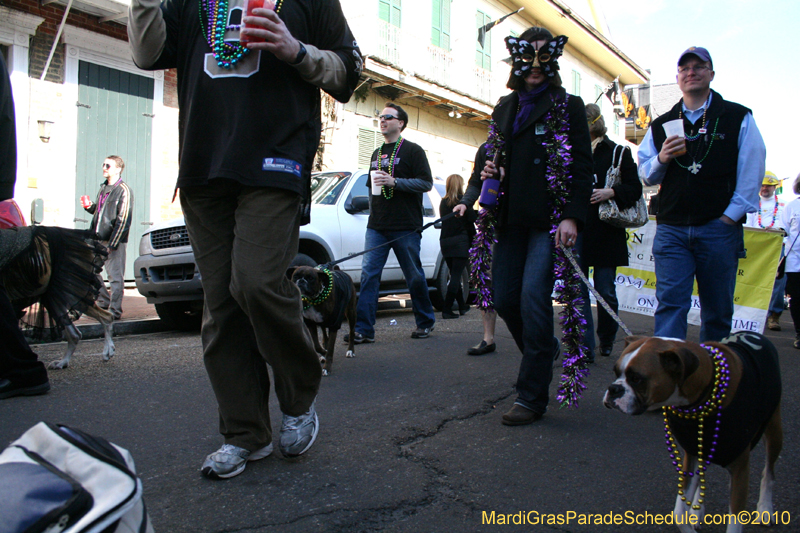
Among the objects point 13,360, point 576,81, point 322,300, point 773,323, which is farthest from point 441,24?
point 13,360

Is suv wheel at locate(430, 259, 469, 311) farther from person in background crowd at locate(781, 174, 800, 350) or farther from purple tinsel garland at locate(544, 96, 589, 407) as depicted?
purple tinsel garland at locate(544, 96, 589, 407)

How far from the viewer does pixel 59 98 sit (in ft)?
34.2

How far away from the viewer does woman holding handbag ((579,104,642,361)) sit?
5.38m

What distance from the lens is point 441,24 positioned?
19141 mm

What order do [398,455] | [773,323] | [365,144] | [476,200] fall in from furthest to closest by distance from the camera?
1. [365,144]
2. [773,323]
3. [476,200]
4. [398,455]

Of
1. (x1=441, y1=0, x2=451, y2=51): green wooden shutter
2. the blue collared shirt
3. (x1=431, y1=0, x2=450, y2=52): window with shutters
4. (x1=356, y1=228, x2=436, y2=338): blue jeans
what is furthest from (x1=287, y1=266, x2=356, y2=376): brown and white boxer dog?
(x1=441, y1=0, x2=451, y2=51): green wooden shutter

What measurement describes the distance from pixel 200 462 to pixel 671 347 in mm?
2018

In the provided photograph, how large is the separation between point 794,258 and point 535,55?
5.73 metres

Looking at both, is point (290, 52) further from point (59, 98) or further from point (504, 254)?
point (59, 98)

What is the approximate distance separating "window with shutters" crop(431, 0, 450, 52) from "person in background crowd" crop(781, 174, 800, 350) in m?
12.9

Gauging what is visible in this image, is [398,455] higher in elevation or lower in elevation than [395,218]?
lower

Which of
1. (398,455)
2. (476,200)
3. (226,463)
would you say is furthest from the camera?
(476,200)

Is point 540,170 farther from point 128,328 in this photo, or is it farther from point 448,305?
point 128,328

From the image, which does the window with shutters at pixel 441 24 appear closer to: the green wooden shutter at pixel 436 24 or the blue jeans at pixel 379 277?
the green wooden shutter at pixel 436 24
